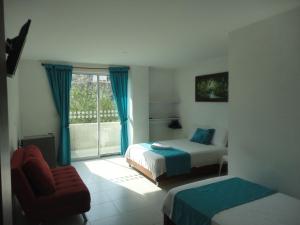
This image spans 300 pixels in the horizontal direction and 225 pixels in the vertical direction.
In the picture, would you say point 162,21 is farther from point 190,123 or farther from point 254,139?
point 190,123

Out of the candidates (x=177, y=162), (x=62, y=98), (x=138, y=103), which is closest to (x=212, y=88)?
(x=138, y=103)

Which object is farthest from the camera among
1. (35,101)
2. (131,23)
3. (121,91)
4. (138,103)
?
(138,103)

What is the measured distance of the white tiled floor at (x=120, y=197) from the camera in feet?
9.19

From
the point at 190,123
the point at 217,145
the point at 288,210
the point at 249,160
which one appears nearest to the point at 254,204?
the point at 288,210

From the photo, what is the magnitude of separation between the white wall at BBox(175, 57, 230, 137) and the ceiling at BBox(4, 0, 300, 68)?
1.02 metres

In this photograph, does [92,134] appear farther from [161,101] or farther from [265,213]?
[265,213]

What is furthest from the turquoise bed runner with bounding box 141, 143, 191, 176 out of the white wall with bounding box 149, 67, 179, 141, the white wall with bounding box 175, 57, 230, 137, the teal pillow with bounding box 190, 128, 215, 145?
the white wall with bounding box 149, 67, 179, 141

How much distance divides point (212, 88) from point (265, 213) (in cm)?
344

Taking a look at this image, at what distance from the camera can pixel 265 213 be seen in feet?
6.28

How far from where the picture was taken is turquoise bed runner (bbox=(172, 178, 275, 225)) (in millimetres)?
2018

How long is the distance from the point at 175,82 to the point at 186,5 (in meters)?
4.31

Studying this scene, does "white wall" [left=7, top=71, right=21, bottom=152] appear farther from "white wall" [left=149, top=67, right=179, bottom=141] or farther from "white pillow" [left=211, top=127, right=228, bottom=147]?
"white pillow" [left=211, top=127, right=228, bottom=147]

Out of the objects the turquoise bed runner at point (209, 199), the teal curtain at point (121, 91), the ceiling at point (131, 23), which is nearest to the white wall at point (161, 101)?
the teal curtain at point (121, 91)

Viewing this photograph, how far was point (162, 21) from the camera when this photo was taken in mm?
2572
